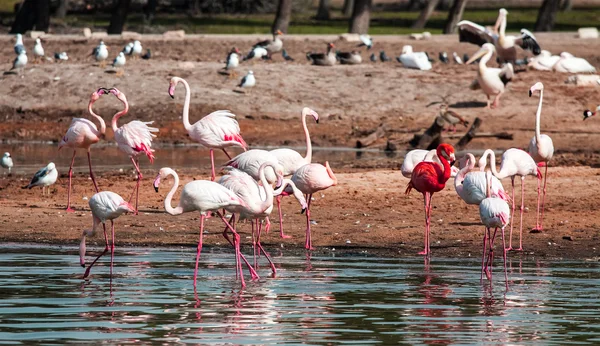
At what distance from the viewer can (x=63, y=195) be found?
16.3m

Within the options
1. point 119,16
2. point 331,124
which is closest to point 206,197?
point 331,124

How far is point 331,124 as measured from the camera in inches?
930

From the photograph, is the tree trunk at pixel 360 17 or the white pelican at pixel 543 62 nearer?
the white pelican at pixel 543 62

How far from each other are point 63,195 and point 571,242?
6937 mm

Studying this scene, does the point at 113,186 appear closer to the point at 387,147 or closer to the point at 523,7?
the point at 387,147

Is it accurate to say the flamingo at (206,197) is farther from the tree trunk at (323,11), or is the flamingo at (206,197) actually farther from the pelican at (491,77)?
the tree trunk at (323,11)

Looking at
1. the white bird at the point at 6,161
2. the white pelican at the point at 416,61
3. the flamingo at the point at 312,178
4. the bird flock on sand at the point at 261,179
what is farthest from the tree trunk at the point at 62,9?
the flamingo at the point at 312,178

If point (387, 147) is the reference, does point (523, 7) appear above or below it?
above

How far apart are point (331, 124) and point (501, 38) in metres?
5.47

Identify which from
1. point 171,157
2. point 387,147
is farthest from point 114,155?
point 387,147

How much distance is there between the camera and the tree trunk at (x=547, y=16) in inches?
1592

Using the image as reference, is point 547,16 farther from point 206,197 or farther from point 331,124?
point 206,197

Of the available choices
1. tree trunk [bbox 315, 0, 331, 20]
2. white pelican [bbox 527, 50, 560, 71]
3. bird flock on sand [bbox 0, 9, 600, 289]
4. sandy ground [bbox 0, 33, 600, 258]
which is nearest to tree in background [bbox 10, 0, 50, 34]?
sandy ground [bbox 0, 33, 600, 258]

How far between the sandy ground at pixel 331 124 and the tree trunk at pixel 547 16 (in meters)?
8.08
